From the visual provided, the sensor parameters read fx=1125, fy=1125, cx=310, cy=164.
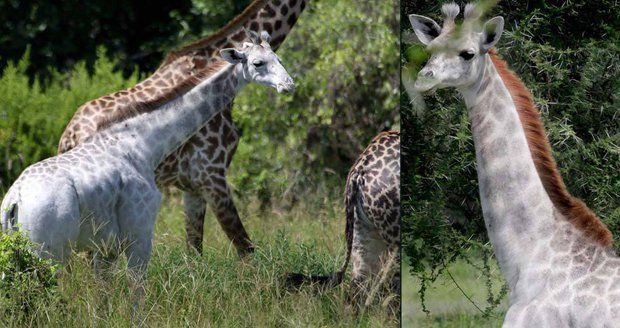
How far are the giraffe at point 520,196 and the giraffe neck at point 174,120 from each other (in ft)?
6.86

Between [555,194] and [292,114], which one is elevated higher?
[555,194]

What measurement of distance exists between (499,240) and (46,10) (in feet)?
35.8

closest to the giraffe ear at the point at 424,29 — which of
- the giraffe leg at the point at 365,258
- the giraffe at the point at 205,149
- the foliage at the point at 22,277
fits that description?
the giraffe leg at the point at 365,258

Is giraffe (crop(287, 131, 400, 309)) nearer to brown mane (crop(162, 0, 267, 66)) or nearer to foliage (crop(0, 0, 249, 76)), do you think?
brown mane (crop(162, 0, 267, 66))

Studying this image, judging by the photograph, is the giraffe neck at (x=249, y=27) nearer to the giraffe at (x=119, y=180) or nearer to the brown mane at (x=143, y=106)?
the giraffe at (x=119, y=180)

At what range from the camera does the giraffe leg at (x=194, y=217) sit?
311 inches

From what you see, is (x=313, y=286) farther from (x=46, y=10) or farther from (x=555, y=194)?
(x=46, y=10)

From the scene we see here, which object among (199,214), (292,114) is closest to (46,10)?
(292,114)

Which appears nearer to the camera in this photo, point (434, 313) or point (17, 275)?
point (434, 313)

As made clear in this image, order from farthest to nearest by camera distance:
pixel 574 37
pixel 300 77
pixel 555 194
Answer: pixel 300 77 → pixel 574 37 → pixel 555 194

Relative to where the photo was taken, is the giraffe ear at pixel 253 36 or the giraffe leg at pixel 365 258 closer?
the giraffe leg at pixel 365 258

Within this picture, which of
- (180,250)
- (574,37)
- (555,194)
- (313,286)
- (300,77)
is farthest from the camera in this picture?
(300,77)

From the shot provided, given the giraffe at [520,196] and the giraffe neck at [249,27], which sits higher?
the giraffe at [520,196]

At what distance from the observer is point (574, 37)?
5250 mm
